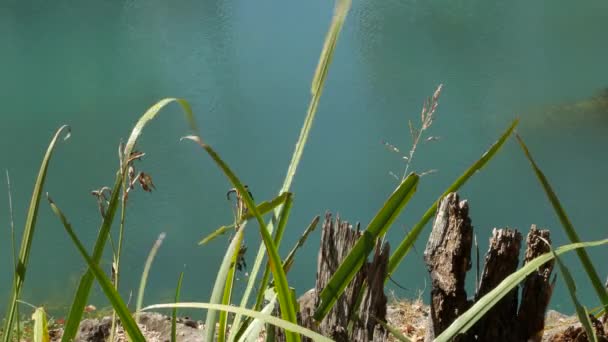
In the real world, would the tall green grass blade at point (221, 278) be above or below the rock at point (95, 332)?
above

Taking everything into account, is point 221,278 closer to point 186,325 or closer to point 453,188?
point 453,188

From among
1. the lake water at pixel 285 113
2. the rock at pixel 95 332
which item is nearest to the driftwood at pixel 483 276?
the rock at pixel 95 332

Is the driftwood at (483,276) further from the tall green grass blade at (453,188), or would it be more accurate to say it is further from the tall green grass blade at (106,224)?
the tall green grass blade at (106,224)

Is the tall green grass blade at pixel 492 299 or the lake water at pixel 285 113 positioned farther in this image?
the lake water at pixel 285 113

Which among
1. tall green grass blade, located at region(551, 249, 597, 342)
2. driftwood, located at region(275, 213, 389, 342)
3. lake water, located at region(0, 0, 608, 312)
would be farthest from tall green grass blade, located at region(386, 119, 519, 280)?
lake water, located at region(0, 0, 608, 312)

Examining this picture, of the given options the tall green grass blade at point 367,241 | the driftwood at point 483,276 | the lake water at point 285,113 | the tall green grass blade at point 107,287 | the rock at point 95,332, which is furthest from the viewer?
the lake water at point 285,113

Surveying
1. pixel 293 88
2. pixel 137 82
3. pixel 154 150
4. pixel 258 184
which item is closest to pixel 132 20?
pixel 137 82
